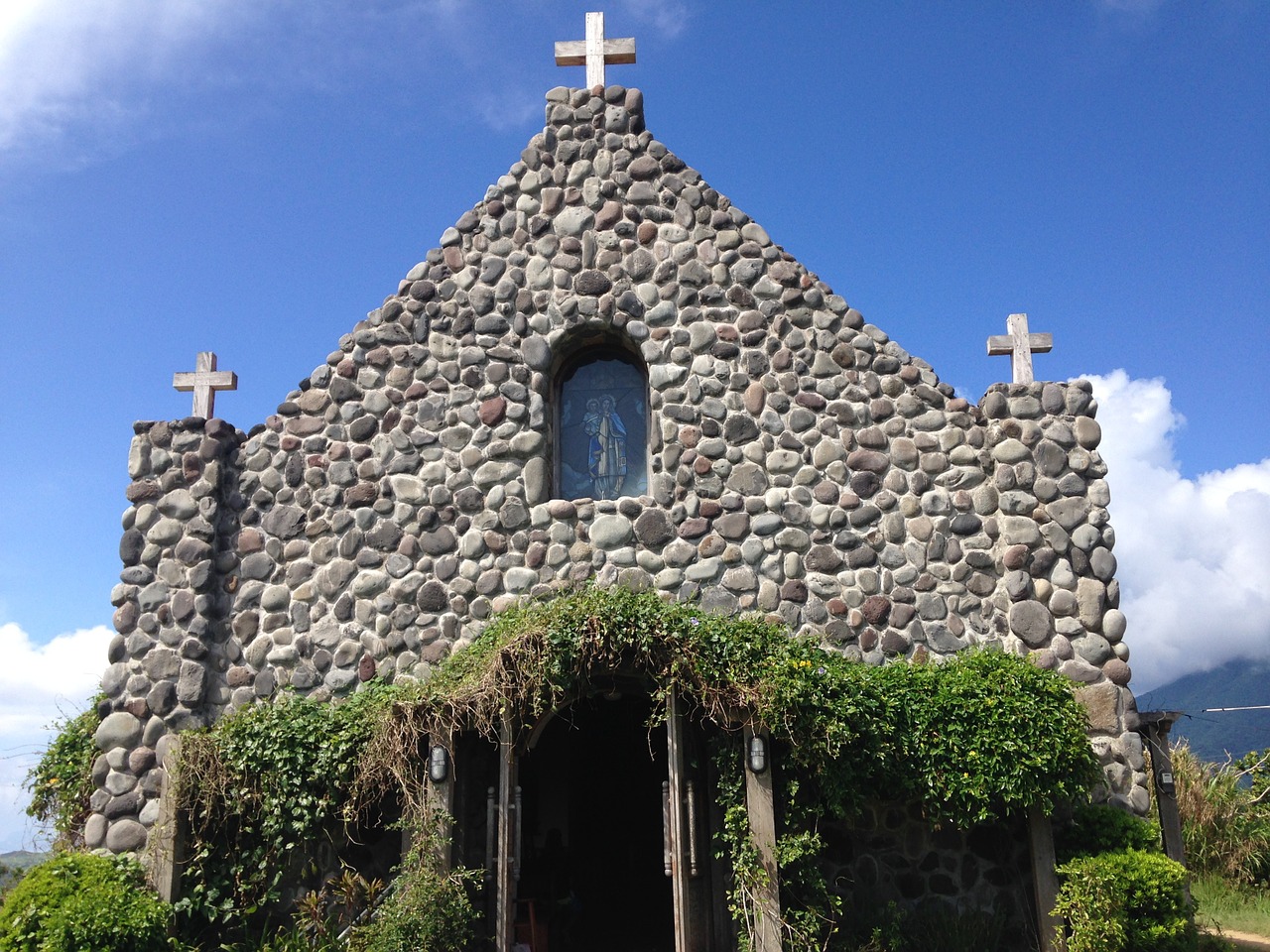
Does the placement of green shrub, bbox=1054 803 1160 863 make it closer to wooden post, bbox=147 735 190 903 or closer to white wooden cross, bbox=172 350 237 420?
wooden post, bbox=147 735 190 903

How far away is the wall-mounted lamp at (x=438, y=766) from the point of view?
8562 mm

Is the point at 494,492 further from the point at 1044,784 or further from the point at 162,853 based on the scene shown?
the point at 1044,784

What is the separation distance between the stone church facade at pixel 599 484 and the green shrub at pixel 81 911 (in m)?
0.54

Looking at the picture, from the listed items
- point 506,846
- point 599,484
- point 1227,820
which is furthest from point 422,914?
point 1227,820

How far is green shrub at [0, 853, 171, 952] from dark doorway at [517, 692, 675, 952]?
16.3 ft

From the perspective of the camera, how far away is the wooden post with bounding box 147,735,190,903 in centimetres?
890

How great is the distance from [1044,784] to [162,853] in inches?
291

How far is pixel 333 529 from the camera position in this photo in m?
10.1

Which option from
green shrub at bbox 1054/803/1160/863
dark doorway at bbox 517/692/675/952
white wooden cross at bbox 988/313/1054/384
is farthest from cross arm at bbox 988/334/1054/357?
dark doorway at bbox 517/692/675/952

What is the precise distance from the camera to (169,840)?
8.98 m

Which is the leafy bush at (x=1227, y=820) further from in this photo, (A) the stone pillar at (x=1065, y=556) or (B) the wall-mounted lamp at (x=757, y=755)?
(B) the wall-mounted lamp at (x=757, y=755)

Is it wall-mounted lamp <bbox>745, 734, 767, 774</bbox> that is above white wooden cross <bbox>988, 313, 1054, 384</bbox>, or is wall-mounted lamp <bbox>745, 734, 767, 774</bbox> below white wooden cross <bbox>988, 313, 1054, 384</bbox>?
below

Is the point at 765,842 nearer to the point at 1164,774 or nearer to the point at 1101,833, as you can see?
the point at 1101,833

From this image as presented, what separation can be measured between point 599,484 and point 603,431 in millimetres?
555
